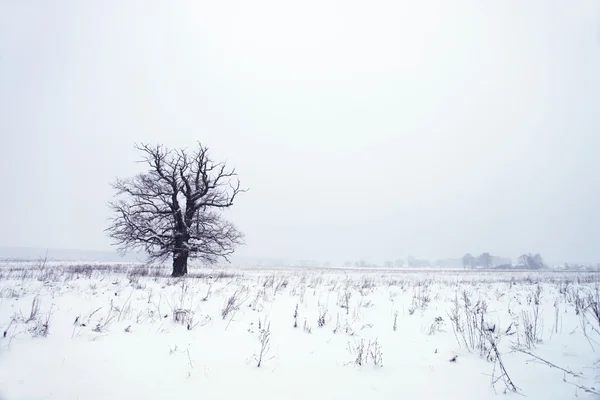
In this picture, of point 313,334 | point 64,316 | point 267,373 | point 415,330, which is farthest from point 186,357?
point 415,330

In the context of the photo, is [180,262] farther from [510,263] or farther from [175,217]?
[510,263]

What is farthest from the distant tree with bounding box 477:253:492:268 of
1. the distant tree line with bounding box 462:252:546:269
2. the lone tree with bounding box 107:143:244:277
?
the lone tree with bounding box 107:143:244:277

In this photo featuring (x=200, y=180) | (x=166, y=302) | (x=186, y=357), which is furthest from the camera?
(x=200, y=180)

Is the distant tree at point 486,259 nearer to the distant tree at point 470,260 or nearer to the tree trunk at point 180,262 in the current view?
the distant tree at point 470,260

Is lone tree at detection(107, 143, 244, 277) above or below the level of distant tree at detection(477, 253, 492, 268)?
above

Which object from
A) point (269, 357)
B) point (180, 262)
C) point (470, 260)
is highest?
point (269, 357)

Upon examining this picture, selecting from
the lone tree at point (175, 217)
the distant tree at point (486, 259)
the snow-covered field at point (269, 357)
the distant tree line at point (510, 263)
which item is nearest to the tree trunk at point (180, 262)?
the lone tree at point (175, 217)

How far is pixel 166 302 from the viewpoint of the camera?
656 centimetres

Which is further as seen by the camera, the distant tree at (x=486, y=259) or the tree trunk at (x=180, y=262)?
the distant tree at (x=486, y=259)

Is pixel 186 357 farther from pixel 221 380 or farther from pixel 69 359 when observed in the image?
pixel 69 359

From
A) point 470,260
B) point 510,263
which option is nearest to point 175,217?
point 510,263

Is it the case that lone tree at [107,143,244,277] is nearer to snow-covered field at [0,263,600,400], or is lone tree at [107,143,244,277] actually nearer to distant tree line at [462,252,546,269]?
snow-covered field at [0,263,600,400]

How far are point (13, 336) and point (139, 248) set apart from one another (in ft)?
45.1

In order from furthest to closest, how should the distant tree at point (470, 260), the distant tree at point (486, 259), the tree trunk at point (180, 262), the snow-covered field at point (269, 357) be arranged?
the distant tree at point (470, 260)
the distant tree at point (486, 259)
the tree trunk at point (180, 262)
the snow-covered field at point (269, 357)
